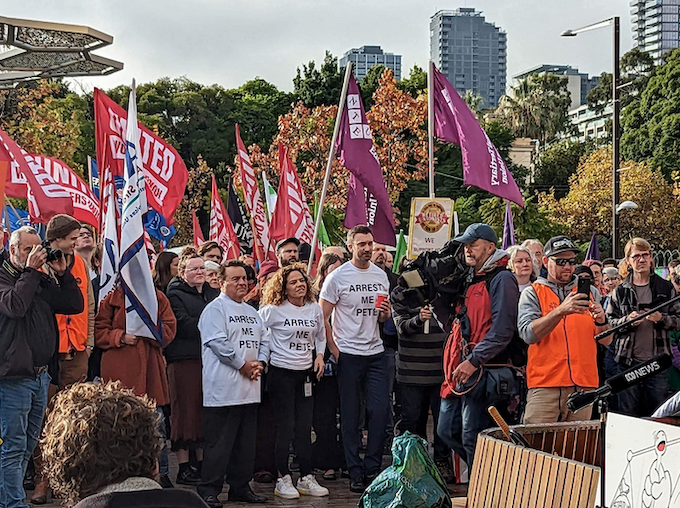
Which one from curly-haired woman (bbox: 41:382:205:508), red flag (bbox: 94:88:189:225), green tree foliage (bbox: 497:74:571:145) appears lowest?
curly-haired woman (bbox: 41:382:205:508)

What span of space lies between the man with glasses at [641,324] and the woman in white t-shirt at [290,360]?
260 centimetres

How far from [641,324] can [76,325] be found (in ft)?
15.6

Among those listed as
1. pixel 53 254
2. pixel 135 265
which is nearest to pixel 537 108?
pixel 135 265

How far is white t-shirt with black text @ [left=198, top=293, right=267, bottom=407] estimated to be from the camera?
7.73m

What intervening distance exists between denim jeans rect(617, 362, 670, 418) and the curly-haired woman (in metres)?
6.45

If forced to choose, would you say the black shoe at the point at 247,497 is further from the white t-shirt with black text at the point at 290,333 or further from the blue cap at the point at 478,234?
the blue cap at the point at 478,234

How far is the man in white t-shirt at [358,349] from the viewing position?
27.6 feet

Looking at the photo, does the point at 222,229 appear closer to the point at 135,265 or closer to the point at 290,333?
the point at 135,265

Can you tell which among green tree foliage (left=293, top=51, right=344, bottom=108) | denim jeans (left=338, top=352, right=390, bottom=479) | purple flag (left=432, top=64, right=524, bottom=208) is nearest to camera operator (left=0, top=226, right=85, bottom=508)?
denim jeans (left=338, top=352, right=390, bottom=479)

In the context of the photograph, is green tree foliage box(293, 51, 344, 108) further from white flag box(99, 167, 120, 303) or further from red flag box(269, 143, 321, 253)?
white flag box(99, 167, 120, 303)

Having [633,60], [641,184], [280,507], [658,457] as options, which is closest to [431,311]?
[280,507]

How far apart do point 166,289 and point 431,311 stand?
250cm

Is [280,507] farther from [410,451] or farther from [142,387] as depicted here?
[410,451]

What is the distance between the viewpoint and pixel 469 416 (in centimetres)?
746
